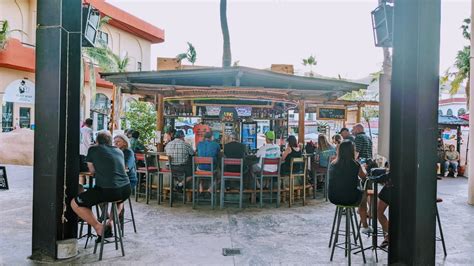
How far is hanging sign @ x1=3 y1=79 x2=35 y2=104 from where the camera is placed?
15942mm

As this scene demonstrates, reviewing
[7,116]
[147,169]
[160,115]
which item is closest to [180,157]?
[147,169]

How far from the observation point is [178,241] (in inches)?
194

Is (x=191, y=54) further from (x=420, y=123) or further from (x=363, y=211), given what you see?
(x=420, y=123)

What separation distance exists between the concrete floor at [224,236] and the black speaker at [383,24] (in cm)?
250

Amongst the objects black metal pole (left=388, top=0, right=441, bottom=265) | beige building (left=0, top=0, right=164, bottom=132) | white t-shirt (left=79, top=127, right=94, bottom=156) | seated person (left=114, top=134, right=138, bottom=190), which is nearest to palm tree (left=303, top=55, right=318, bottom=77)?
beige building (left=0, top=0, right=164, bottom=132)

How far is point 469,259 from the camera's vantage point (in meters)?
4.38

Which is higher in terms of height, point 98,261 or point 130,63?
point 130,63

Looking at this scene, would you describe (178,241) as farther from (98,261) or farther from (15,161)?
(15,161)

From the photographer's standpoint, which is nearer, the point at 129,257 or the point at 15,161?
the point at 129,257

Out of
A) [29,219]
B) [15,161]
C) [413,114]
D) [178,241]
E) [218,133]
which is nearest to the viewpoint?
[413,114]

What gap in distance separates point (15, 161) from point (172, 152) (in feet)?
29.9

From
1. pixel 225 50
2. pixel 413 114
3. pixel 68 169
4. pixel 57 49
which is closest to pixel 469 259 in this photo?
pixel 413 114

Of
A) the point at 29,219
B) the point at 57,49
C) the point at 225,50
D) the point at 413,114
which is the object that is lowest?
the point at 29,219

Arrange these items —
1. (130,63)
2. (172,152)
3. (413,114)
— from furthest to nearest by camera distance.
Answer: (130,63)
(172,152)
(413,114)
